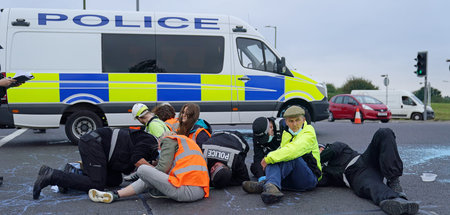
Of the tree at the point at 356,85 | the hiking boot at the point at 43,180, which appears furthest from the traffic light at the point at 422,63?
the tree at the point at 356,85

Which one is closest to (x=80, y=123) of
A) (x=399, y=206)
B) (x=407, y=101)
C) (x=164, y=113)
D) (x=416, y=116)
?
(x=164, y=113)

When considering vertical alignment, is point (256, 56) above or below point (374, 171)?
above

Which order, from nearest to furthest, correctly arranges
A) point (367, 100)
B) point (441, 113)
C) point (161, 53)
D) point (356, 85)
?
point (161, 53), point (367, 100), point (441, 113), point (356, 85)

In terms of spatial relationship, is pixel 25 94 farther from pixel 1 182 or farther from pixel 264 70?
pixel 264 70

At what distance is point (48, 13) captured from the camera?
8023 mm

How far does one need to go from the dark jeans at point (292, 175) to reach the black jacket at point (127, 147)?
4.12 feet

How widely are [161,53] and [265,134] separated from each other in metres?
4.31

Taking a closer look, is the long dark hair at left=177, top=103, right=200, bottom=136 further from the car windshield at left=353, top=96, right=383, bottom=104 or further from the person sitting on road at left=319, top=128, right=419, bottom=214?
the car windshield at left=353, top=96, right=383, bottom=104

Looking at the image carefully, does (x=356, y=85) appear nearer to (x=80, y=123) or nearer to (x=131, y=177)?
(x=80, y=123)

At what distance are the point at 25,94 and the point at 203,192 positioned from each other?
17.5 ft

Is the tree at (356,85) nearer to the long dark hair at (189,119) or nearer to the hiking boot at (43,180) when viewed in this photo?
the long dark hair at (189,119)

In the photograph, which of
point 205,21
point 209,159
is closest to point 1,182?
point 209,159

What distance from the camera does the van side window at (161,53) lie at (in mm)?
8305

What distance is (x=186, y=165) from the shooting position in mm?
3859
